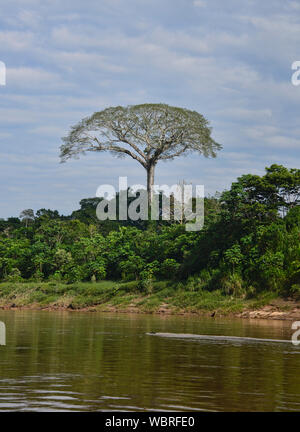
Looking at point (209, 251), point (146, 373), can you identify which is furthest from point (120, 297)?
point (146, 373)

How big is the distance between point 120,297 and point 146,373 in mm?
23892

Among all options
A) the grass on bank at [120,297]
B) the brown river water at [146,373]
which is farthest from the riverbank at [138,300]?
the brown river water at [146,373]

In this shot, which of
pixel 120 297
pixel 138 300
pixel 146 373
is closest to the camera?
pixel 146 373

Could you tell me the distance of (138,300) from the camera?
3316 centimetres

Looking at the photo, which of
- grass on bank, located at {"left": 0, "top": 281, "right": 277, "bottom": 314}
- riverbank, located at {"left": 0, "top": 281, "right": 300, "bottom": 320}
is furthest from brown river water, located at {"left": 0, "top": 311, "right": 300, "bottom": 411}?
grass on bank, located at {"left": 0, "top": 281, "right": 277, "bottom": 314}

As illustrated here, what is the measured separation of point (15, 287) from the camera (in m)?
38.4

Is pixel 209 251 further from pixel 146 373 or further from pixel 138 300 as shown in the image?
pixel 146 373

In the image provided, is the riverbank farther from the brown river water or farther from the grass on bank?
the brown river water

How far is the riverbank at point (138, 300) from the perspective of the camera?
90.4 ft

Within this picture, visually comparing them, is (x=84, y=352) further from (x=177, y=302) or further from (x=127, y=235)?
(x=127, y=235)

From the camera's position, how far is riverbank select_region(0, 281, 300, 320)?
2755 cm

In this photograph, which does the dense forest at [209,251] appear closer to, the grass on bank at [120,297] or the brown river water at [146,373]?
the grass on bank at [120,297]

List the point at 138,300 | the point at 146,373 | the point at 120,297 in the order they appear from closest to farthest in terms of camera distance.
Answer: the point at 146,373, the point at 138,300, the point at 120,297

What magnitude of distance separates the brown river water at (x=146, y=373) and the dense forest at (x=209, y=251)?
38.3ft
